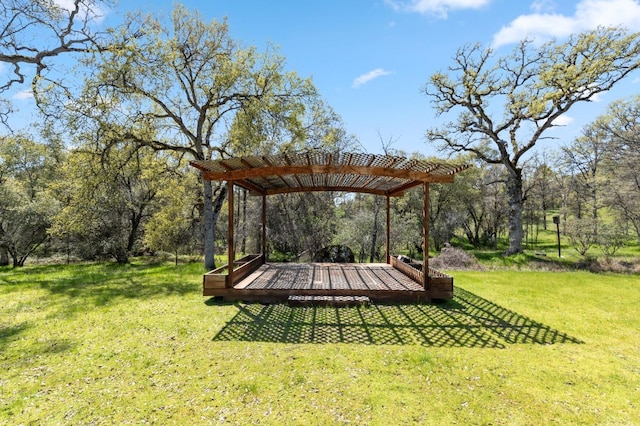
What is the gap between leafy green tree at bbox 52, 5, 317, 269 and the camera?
9.72 m

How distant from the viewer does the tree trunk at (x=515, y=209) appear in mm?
13250

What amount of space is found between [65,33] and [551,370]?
1412 cm

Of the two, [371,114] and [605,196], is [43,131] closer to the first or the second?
[371,114]

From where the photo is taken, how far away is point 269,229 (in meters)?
15.5

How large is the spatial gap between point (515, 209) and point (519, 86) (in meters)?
5.25

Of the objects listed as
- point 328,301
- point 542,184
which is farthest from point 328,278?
point 542,184

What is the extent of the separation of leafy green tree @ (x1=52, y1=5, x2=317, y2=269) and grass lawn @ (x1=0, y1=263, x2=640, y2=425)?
5754 millimetres

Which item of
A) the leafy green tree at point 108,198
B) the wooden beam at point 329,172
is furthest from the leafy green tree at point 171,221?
the wooden beam at point 329,172

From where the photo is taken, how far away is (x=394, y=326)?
5.19 metres

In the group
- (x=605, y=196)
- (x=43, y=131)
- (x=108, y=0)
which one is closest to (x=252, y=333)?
(x=43, y=131)

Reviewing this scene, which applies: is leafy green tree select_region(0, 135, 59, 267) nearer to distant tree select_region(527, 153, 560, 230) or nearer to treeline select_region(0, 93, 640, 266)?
treeline select_region(0, 93, 640, 266)

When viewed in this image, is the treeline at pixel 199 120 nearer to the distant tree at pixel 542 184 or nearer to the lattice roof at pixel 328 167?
the lattice roof at pixel 328 167

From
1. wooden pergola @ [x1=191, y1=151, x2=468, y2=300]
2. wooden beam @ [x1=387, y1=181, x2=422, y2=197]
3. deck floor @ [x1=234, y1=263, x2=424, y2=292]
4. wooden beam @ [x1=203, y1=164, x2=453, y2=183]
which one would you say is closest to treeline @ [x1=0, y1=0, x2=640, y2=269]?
deck floor @ [x1=234, y1=263, x2=424, y2=292]

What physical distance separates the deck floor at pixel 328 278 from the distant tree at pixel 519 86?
319 inches
